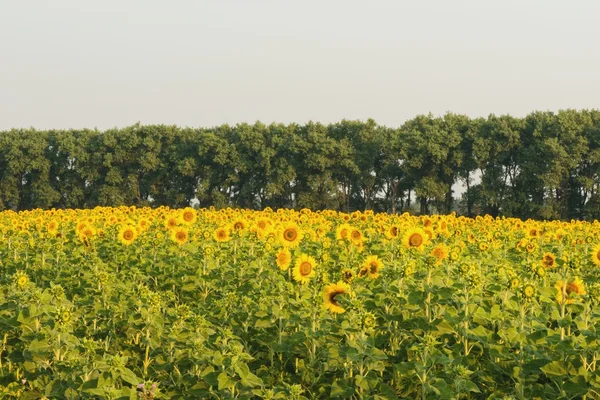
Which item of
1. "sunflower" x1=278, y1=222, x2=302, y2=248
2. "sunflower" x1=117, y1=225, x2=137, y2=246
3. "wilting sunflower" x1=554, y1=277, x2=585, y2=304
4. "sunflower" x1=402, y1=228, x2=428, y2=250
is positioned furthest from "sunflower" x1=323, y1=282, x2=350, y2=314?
"sunflower" x1=117, y1=225, x2=137, y2=246

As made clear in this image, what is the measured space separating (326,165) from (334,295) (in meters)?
58.5

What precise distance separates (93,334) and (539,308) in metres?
5.55

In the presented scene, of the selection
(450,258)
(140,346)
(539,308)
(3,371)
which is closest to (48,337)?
(140,346)

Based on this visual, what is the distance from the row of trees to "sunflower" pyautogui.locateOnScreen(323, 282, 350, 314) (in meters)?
52.9

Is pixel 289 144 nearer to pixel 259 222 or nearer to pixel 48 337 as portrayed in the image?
pixel 259 222

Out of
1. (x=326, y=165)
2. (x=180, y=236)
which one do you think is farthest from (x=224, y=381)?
(x=326, y=165)

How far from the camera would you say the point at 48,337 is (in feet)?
20.6

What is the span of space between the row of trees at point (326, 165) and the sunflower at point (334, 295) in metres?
52.9

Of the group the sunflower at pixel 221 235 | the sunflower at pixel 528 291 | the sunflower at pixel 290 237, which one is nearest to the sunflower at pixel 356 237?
the sunflower at pixel 290 237

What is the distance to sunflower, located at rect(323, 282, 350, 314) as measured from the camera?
7043 millimetres

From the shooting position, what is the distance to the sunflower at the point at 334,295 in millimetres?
7043

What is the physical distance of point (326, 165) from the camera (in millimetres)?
65438

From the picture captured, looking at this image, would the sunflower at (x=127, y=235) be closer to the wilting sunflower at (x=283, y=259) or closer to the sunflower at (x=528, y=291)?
the wilting sunflower at (x=283, y=259)

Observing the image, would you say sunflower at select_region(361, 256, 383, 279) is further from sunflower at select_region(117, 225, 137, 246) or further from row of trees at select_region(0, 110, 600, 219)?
row of trees at select_region(0, 110, 600, 219)
